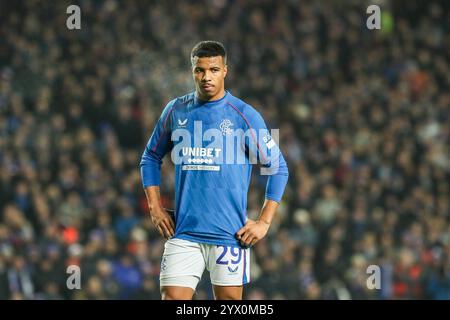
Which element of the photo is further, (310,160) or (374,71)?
(374,71)

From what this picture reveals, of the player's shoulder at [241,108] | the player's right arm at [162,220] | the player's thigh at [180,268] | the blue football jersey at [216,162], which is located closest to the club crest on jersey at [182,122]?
the blue football jersey at [216,162]

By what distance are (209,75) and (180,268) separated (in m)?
1.30

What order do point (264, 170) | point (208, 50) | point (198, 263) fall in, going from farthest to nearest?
point (264, 170) < point (198, 263) < point (208, 50)

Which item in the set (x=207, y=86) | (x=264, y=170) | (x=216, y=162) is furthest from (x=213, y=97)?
(x=264, y=170)

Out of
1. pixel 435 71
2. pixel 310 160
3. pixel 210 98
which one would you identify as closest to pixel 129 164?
pixel 310 160

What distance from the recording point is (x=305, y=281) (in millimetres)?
13391

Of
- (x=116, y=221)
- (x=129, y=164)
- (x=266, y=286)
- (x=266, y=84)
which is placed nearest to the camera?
(x=266, y=286)

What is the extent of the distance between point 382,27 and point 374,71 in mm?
1501

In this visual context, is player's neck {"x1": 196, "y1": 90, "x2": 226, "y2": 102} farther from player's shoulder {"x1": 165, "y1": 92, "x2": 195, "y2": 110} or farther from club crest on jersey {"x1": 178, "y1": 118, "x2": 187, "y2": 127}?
club crest on jersey {"x1": 178, "y1": 118, "x2": 187, "y2": 127}

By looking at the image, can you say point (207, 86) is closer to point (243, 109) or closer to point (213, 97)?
point (213, 97)

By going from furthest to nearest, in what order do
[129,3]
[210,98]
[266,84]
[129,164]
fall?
1. [129,3]
2. [266,84]
3. [129,164]
4. [210,98]

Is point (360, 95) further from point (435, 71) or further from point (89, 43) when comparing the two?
point (89, 43)

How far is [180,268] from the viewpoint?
20.7 feet

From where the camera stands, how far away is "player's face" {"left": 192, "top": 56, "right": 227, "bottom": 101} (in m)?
6.25
